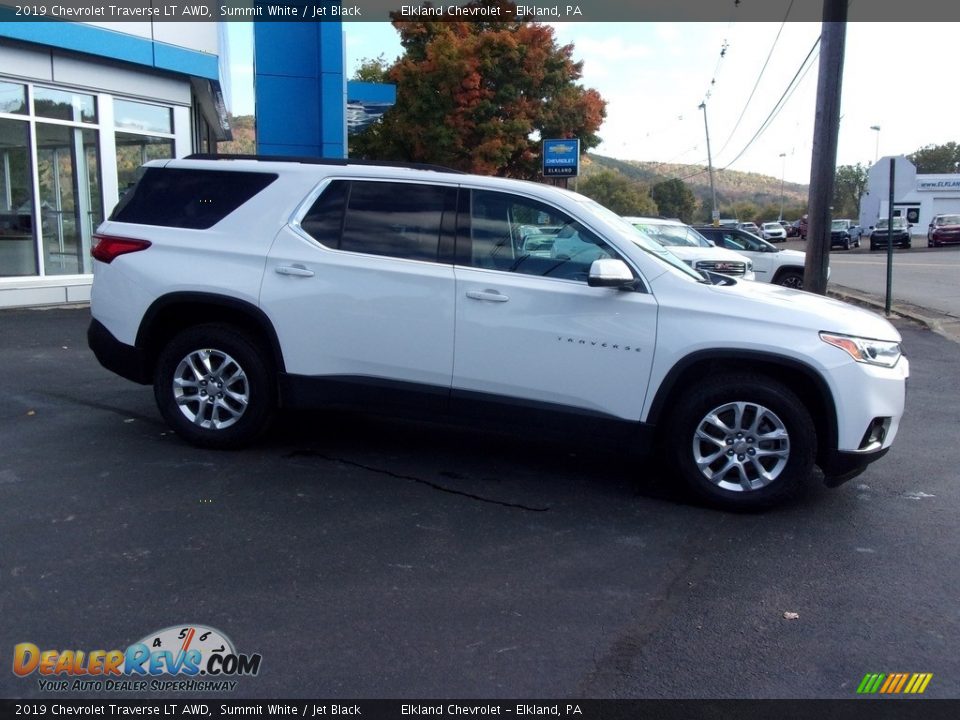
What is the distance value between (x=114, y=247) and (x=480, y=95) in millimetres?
26111

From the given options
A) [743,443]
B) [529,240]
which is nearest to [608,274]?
[529,240]

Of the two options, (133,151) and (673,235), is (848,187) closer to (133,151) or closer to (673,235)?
(673,235)

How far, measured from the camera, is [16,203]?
12867 millimetres

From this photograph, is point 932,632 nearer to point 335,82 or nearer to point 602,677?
point 602,677

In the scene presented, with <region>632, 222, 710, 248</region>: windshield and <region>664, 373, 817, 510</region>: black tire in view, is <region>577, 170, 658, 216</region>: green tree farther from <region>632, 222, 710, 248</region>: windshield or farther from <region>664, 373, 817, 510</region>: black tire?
<region>664, 373, 817, 510</region>: black tire

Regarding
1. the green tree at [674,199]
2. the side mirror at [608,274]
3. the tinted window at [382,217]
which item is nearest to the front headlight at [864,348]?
the side mirror at [608,274]

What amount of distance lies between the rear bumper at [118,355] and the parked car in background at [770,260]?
45.3ft

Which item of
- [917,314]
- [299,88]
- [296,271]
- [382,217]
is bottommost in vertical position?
[917,314]

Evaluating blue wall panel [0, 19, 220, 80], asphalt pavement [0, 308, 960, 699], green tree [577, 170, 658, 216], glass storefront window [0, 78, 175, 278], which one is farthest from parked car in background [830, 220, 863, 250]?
asphalt pavement [0, 308, 960, 699]

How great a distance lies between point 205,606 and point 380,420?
3339mm

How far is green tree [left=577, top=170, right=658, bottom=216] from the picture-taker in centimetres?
7550

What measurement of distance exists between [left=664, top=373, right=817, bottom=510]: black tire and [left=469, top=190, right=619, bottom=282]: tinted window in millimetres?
1032

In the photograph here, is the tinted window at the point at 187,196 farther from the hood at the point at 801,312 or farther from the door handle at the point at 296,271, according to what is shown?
the hood at the point at 801,312
